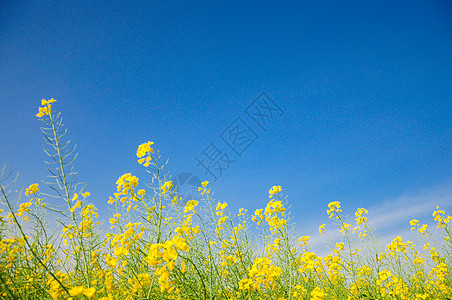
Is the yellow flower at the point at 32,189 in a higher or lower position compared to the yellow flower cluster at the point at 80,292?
higher

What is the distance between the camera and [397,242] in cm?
470

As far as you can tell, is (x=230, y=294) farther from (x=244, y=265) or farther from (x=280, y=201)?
(x=280, y=201)

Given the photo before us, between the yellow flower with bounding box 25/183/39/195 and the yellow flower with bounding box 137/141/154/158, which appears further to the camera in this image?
the yellow flower with bounding box 25/183/39/195

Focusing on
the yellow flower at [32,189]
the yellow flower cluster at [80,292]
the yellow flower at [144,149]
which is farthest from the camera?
the yellow flower at [32,189]

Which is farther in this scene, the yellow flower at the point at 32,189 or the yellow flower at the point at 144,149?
the yellow flower at the point at 32,189

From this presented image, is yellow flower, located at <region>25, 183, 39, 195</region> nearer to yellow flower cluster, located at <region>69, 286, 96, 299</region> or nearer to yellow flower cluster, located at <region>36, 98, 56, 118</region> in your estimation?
yellow flower cluster, located at <region>36, 98, 56, 118</region>

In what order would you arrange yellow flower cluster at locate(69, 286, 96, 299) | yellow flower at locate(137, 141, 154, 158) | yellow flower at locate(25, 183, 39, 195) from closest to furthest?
yellow flower cluster at locate(69, 286, 96, 299) < yellow flower at locate(137, 141, 154, 158) < yellow flower at locate(25, 183, 39, 195)

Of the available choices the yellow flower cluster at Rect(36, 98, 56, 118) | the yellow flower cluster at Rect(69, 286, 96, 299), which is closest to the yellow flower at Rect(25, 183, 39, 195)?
the yellow flower cluster at Rect(36, 98, 56, 118)

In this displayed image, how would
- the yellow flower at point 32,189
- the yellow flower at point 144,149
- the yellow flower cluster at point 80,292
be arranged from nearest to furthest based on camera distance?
the yellow flower cluster at point 80,292 < the yellow flower at point 144,149 < the yellow flower at point 32,189

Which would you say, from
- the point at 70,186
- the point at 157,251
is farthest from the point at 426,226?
the point at 70,186

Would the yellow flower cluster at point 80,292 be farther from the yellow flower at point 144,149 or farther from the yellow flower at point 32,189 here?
the yellow flower at point 32,189

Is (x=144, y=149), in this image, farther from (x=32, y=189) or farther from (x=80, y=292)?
(x=32, y=189)

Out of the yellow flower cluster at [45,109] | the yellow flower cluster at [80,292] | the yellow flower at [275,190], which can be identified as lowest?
the yellow flower cluster at [80,292]

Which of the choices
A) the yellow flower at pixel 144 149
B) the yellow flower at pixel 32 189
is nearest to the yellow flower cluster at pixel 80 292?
the yellow flower at pixel 144 149
